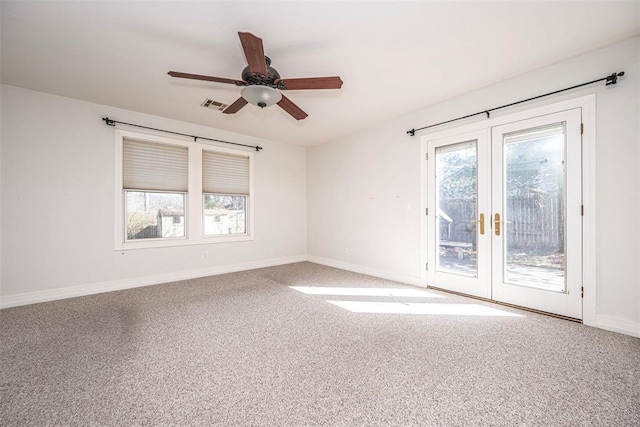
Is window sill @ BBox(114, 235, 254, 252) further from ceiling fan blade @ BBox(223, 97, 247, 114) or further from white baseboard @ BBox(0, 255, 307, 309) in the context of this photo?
ceiling fan blade @ BBox(223, 97, 247, 114)

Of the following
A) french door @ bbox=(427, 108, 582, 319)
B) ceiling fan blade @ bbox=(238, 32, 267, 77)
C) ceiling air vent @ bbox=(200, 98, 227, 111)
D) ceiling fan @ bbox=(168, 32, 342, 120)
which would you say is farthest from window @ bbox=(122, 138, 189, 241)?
french door @ bbox=(427, 108, 582, 319)

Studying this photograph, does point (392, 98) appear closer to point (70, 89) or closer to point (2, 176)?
point (70, 89)

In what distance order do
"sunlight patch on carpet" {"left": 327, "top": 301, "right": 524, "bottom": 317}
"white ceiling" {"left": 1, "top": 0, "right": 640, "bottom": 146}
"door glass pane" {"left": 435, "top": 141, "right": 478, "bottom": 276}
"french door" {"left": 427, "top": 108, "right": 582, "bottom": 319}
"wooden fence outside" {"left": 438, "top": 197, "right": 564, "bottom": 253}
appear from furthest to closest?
"door glass pane" {"left": 435, "top": 141, "right": 478, "bottom": 276} < "sunlight patch on carpet" {"left": 327, "top": 301, "right": 524, "bottom": 317} < "wooden fence outside" {"left": 438, "top": 197, "right": 564, "bottom": 253} < "french door" {"left": 427, "top": 108, "right": 582, "bottom": 319} < "white ceiling" {"left": 1, "top": 0, "right": 640, "bottom": 146}

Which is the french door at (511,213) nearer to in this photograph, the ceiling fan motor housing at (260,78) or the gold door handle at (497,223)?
the gold door handle at (497,223)

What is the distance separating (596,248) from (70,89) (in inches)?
250

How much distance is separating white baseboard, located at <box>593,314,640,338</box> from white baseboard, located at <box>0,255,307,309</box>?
491 centimetres

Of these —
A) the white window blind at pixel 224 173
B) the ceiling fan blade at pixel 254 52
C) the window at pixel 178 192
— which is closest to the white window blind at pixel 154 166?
the window at pixel 178 192

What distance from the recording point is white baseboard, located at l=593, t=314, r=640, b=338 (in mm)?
2369

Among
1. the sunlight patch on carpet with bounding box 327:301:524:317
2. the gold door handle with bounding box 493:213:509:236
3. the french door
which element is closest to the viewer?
the french door

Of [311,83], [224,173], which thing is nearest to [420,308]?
[311,83]

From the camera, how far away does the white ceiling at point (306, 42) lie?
2.07 meters

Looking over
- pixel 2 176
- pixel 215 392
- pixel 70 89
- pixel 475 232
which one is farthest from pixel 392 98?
pixel 2 176

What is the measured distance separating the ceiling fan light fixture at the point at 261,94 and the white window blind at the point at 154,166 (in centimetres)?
267

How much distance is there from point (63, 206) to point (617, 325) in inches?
259
